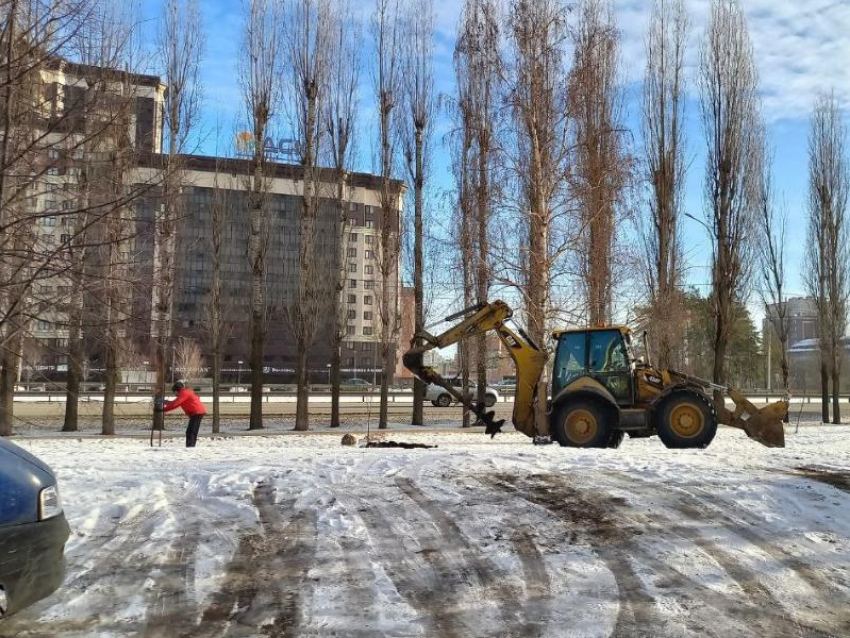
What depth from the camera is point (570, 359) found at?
14.2 m

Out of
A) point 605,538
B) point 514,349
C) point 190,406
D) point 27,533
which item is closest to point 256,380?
point 190,406

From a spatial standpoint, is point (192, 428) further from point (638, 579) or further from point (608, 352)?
point (638, 579)

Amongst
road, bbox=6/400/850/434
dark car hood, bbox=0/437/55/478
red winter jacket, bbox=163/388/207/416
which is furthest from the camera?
road, bbox=6/400/850/434

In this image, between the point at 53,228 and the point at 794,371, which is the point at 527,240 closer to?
the point at 53,228

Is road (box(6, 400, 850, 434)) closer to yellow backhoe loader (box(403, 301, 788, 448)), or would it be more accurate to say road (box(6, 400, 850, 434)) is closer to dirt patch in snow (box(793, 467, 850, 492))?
yellow backhoe loader (box(403, 301, 788, 448))

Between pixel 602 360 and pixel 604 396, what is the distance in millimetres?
844

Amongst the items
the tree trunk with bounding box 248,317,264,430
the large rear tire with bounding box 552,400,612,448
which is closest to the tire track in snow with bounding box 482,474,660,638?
the large rear tire with bounding box 552,400,612,448

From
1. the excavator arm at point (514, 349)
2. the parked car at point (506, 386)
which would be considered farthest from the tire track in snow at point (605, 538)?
the parked car at point (506, 386)

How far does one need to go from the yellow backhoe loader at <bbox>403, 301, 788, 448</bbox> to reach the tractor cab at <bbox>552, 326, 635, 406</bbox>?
20 millimetres

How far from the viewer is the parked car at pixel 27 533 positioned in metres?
3.33

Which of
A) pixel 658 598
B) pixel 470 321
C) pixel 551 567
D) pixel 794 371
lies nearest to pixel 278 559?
pixel 551 567

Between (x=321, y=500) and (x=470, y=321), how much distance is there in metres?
8.28

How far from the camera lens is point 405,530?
18.9 feet

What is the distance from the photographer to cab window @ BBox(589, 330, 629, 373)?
45.4 ft
